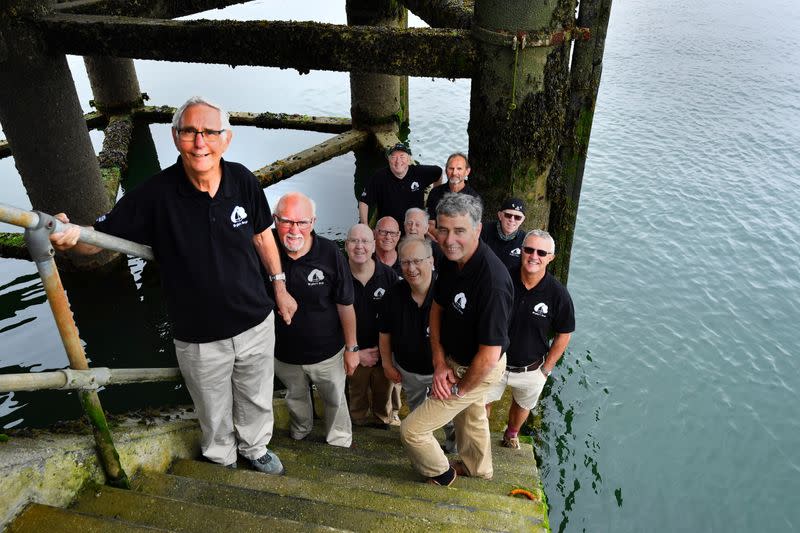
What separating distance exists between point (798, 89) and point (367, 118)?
11.9 metres

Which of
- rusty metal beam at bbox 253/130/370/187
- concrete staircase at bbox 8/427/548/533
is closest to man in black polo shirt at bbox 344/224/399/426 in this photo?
concrete staircase at bbox 8/427/548/533

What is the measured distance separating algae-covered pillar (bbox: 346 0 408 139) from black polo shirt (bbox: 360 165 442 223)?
20.3 ft

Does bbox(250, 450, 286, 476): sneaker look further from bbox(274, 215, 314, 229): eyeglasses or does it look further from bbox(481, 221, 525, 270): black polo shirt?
bbox(481, 221, 525, 270): black polo shirt

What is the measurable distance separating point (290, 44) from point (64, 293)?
376 cm

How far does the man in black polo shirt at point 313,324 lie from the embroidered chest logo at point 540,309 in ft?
4.63

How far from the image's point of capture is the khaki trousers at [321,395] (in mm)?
4148

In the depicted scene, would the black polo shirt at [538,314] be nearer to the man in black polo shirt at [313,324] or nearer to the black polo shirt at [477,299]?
the black polo shirt at [477,299]

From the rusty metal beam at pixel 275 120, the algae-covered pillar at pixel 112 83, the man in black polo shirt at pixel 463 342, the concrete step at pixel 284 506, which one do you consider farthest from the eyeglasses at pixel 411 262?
the algae-covered pillar at pixel 112 83

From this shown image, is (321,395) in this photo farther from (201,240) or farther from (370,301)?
(201,240)

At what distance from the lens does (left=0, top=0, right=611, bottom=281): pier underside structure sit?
4863 millimetres

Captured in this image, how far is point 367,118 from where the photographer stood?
13.0m

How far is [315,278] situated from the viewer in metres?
3.82

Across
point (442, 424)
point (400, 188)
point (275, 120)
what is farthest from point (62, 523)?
point (275, 120)

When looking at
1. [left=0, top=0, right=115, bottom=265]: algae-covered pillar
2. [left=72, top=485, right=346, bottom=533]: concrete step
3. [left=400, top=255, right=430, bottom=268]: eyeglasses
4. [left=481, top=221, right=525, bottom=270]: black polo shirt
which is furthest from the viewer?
[left=0, top=0, right=115, bottom=265]: algae-covered pillar
